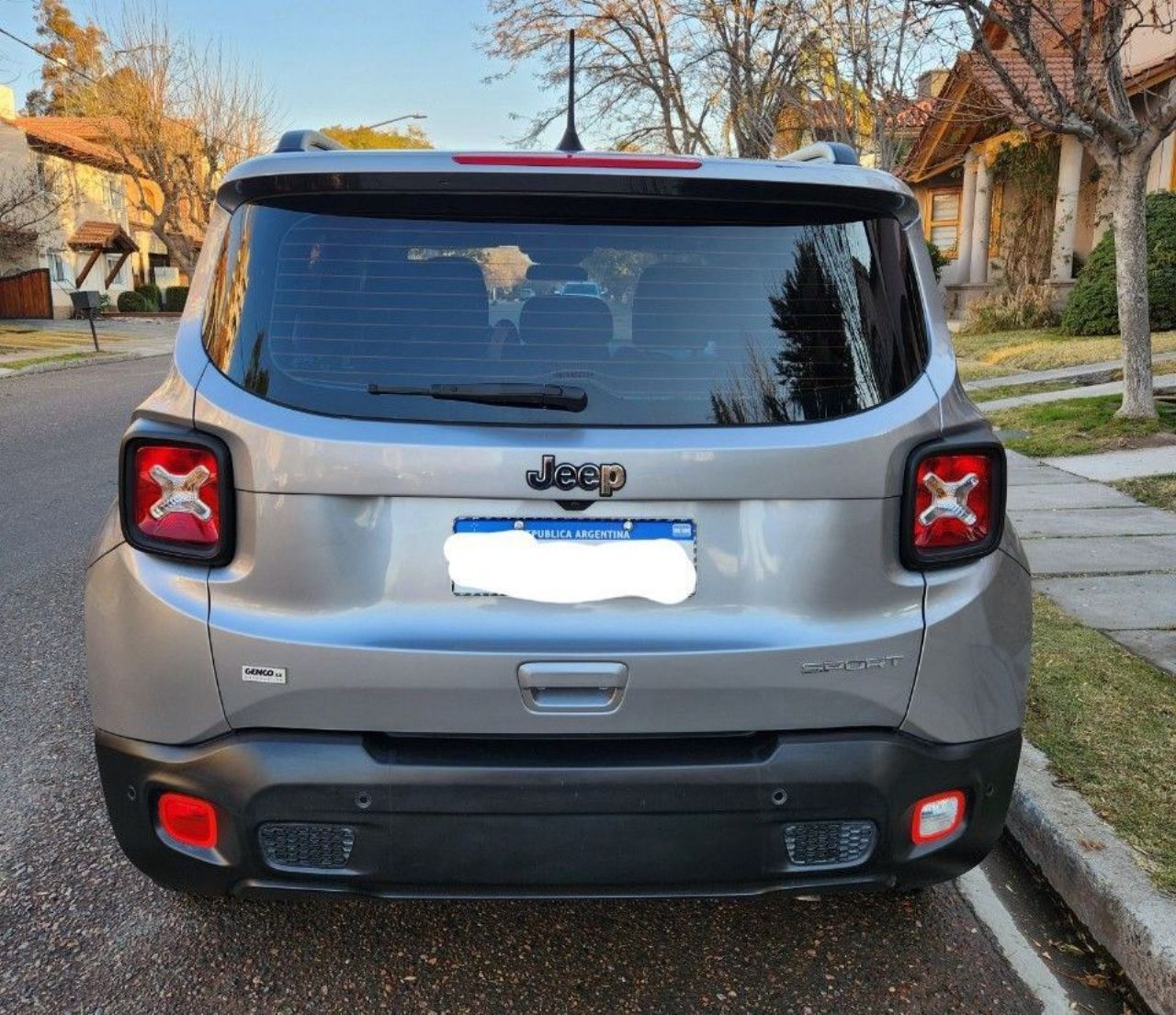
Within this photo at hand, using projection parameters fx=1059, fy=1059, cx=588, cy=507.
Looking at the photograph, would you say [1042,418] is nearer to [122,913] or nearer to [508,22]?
[122,913]

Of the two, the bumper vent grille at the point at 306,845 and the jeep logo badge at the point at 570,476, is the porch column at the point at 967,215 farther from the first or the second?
the bumper vent grille at the point at 306,845

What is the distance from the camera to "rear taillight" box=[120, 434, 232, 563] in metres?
2.11

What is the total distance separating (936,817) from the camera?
225 centimetres

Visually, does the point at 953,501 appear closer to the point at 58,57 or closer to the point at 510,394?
the point at 510,394

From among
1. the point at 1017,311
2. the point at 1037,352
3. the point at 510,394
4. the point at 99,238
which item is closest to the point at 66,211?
the point at 99,238

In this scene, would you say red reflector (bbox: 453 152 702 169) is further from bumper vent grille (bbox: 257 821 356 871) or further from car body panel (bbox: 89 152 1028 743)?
bumper vent grille (bbox: 257 821 356 871)

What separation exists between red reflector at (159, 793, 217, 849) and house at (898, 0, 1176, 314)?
14.8 m

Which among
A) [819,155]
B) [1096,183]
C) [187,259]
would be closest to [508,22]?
[1096,183]

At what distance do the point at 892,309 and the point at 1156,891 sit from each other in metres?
1.61

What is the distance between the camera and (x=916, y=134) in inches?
1078

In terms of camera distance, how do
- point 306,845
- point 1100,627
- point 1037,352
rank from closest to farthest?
point 306,845, point 1100,627, point 1037,352

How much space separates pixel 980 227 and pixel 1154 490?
767 inches

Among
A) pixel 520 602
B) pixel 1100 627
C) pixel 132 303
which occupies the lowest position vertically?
pixel 132 303

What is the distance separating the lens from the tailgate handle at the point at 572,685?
2066 mm
